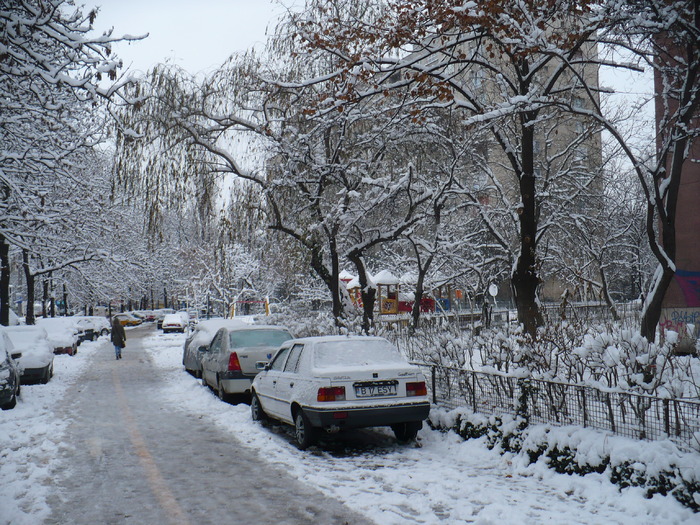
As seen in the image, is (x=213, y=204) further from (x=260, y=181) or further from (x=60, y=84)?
(x=60, y=84)

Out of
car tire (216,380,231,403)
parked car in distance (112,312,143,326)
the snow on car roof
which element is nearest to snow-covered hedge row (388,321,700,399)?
car tire (216,380,231,403)

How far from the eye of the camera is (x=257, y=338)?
13.9 meters

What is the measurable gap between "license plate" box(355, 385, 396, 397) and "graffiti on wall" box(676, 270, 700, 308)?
11019mm

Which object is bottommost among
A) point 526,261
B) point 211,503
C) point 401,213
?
point 211,503

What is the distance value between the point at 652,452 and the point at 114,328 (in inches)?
936

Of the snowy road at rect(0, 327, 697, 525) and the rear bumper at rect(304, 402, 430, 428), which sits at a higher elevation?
the rear bumper at rect(304, 402, 430, 428)

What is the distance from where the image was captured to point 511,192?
2919cm

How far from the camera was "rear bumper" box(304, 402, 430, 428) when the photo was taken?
327 inches

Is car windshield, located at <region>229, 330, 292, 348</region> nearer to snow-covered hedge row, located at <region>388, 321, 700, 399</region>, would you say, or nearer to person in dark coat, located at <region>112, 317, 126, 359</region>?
→ snow-covered hedge row, located at <region>388, 321, 700, 399</region>

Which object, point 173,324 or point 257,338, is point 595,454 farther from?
point 173,324

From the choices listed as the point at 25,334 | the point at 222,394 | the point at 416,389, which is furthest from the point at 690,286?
the point at 25,334

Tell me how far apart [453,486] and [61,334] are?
2587 centimetres

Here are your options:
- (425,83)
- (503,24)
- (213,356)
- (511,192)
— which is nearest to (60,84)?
(425,83)

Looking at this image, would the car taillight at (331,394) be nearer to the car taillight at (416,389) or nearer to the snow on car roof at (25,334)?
the car taillight at (416,389)
